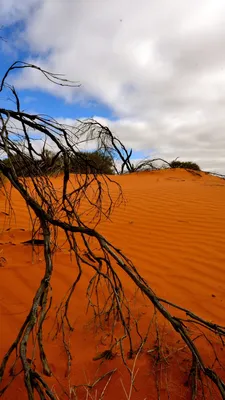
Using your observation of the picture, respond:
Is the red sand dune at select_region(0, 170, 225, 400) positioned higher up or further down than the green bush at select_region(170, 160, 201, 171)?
further down

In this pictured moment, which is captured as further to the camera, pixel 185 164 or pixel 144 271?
pixel 185 164

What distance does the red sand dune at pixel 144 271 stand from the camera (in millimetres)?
2127

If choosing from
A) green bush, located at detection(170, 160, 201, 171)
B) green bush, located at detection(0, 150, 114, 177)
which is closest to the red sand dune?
green bush, located at detection(0, 150, 114, 177)

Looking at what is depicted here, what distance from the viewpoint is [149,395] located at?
77.1 inches

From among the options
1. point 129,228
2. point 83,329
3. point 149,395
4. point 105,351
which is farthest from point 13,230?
point 149,395

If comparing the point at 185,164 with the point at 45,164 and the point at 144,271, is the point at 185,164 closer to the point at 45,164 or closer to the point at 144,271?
the point at 144,271

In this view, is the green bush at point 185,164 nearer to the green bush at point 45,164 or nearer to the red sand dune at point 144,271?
the red sand dune at point 144,271

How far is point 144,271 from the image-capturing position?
4020mm

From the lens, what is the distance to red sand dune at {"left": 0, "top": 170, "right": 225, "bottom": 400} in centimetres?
213

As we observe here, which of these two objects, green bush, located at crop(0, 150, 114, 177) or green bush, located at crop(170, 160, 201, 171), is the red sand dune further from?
green bush, located at crop(170, 160, 201, 171)

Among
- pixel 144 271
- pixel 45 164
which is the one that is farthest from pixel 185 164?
pixel 45 164

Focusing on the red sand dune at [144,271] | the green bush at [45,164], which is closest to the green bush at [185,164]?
the red sand dune at [144,271]

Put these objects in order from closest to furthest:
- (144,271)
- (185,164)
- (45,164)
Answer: (45,164)
(144,271)
(185,164)

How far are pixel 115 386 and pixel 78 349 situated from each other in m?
0.48
